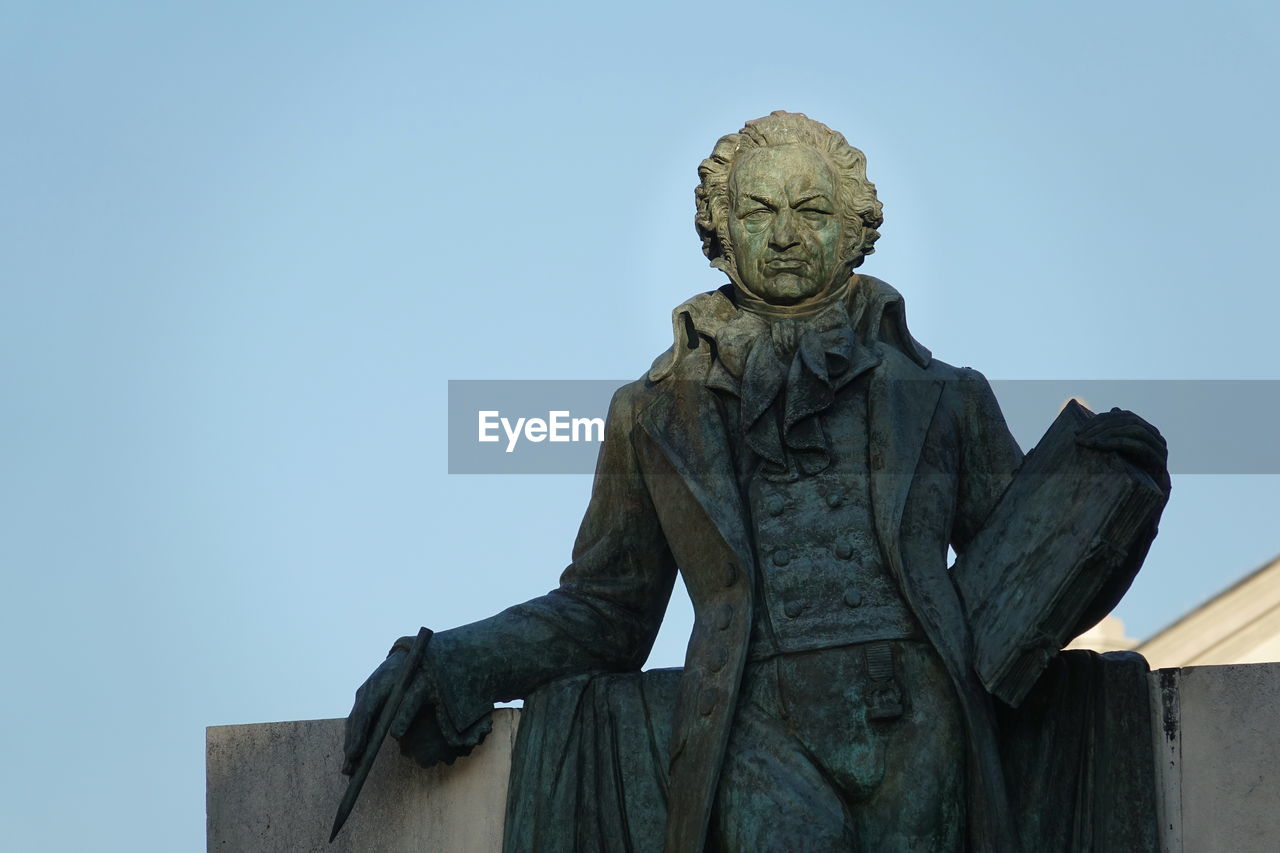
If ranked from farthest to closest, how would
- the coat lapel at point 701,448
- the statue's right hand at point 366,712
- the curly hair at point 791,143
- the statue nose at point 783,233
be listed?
1. the curly hair at point 791,143
2. the statue nose at point 783,233
3. the statue's right hand at point 366,712
4. the coat lapel at point 701,448

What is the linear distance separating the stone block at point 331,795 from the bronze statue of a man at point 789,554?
0.20 m

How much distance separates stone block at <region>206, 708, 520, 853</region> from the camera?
34.3 ft

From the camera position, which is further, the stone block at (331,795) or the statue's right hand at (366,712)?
the stone block at (331,795)

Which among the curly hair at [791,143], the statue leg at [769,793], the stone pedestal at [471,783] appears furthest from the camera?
the curly hair at [791,143]

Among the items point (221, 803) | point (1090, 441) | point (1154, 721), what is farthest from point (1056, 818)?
point (221, 803)

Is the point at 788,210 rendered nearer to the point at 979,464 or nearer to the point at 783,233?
the point at 783,233

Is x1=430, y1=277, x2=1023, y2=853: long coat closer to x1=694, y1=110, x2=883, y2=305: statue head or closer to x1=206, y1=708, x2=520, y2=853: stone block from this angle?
x1=694, y1=110, x2=883, y2=305: statue head

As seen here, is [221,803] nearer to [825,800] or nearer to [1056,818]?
[825,800]

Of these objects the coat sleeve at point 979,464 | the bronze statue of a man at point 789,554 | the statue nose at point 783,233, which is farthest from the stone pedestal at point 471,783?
the statue nose at point 783,233

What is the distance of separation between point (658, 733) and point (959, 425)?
1811mm

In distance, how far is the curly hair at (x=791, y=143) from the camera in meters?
10.6

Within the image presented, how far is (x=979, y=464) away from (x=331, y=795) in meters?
3.21

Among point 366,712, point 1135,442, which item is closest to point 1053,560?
point 1135,442

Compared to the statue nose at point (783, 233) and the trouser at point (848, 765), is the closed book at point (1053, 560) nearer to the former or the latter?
the trouser at point (848, 765)
